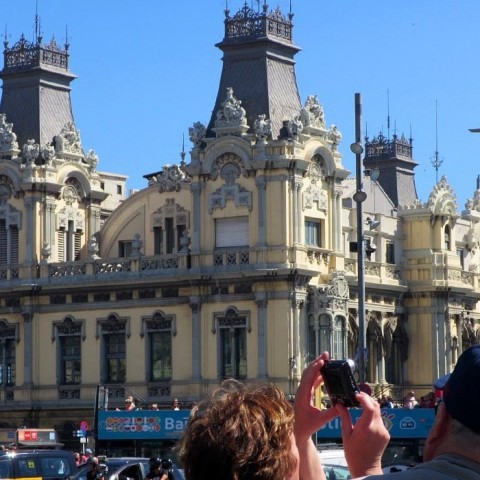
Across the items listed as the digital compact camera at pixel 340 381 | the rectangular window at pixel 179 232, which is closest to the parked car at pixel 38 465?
the digital compact camera at pixel 340 381

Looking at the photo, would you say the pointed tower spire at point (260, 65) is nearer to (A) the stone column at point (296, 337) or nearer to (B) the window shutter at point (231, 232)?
(B) the window shutter at point (231, 232)

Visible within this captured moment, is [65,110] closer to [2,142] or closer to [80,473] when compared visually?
[2,142]

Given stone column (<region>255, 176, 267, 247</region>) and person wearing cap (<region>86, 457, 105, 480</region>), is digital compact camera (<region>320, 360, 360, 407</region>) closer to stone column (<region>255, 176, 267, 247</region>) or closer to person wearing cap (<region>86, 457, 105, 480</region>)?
person wearing cap (<region>86, 457, 105, 480</region>)

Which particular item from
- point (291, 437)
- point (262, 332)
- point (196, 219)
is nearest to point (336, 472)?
point (291, 437)

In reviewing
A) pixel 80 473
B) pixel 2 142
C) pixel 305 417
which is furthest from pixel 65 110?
pixel 305 417

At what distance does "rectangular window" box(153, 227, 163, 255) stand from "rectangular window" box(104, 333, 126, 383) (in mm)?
3987

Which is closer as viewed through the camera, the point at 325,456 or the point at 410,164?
the point at 325,456

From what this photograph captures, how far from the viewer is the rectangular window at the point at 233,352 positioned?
196 ft

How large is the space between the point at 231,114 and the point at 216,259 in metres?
5.68

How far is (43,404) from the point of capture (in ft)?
210

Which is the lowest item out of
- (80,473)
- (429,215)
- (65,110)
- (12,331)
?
(80,473)

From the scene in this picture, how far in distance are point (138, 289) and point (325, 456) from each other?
3493 centimetres

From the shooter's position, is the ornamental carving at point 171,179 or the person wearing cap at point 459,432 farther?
the ornamental carving at point 171,179

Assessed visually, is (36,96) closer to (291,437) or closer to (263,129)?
(263,129)
